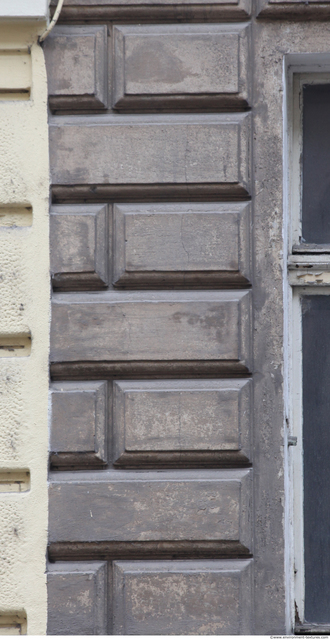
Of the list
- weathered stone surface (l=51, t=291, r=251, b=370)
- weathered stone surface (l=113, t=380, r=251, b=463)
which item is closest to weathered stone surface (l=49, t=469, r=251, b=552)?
weathered stone surface (l=113, t=380, r=251, b=463)

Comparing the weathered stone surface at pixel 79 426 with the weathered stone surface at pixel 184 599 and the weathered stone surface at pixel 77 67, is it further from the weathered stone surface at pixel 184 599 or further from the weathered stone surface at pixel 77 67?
the weathered stone surface at pixel 77 67

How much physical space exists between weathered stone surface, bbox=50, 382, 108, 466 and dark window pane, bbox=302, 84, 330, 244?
1290 mm

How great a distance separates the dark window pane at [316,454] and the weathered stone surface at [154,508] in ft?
1.28

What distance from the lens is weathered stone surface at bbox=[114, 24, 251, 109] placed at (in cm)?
254

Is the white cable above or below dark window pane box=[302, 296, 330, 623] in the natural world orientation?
above

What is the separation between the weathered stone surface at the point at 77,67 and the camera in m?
2.55

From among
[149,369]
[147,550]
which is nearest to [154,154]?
[149,369]

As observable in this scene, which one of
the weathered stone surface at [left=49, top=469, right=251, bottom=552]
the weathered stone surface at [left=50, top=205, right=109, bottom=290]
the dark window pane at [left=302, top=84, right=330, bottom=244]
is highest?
the dark window pane at [left=302, top=84, right=330, bottom=244]

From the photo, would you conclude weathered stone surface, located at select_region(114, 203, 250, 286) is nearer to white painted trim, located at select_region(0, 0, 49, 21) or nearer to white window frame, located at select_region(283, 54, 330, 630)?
white window frame, located at select_region(283, 54, 330, 630)

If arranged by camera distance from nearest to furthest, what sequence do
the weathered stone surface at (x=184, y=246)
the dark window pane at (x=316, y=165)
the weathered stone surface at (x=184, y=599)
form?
the weathered stone surface at (x=184, y=599)
the weathered stone surface at (x=184, y=246)
the dark window pane at (x=316, y=165)

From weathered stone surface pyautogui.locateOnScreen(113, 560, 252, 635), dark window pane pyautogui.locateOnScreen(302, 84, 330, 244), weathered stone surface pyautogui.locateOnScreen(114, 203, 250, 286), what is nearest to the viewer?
weathered stone surface pyautogui.locateOnScreen(113, 560, 252, 635)

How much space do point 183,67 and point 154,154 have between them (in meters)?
0.43

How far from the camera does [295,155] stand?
273cm

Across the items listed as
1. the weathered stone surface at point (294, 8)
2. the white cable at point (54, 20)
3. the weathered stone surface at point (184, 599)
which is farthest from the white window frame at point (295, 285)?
the white cable at point (54, 20)
